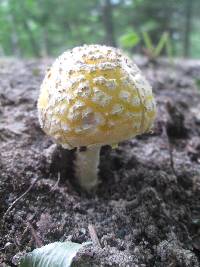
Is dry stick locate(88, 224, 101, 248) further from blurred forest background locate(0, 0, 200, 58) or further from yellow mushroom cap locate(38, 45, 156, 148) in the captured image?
blurred forest background locate(0, 0, 200, 58)

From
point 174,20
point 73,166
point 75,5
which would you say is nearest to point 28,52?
point 75,5

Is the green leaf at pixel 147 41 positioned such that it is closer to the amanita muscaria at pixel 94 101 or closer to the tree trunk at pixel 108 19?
the amanita muscaria at pixel 94 101

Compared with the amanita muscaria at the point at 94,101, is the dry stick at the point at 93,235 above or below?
below

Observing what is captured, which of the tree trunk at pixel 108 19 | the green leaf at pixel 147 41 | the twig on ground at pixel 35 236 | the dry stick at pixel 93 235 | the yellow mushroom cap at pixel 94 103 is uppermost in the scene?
the tree trunk at pixel 108 19

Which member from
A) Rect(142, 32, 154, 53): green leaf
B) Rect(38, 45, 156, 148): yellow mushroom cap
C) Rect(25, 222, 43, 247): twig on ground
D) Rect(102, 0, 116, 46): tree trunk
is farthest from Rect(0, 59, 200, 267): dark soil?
Rect(102, 0, 116, 46): tree trunk

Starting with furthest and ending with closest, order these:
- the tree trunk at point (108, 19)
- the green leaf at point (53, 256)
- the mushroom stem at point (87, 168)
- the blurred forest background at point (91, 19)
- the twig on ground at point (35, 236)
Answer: the blurred forest background at point (91, 19)
the tree trunk at point (108, 19)
the mushroom stem at point (87, 168)
the twig on ground at point (35, 236)
the green leaf at point (53, 256)

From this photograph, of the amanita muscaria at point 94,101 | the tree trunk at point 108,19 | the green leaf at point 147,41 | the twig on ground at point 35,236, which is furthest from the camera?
the tree trunk at point 108,19

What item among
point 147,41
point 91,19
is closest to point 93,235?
point 147,41

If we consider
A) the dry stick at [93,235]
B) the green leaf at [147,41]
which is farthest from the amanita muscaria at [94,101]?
the green leaf at [147,41]
